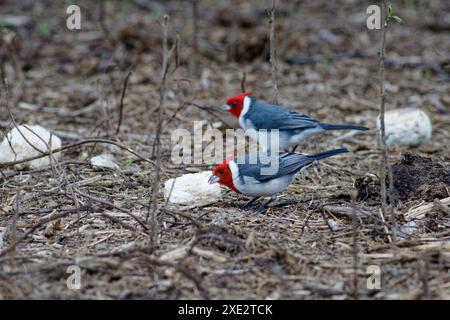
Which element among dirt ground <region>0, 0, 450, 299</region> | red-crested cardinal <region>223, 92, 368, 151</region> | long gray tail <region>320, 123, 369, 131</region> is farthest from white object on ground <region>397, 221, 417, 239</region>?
red-crested cardinal <region>223, 92, 368, 151</region>

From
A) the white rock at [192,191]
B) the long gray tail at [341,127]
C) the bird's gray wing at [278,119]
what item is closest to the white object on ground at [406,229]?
the white rock at [192,191]

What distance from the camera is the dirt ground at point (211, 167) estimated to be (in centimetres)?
388

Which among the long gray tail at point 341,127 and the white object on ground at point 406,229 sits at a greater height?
the long gray tail at point 341,127

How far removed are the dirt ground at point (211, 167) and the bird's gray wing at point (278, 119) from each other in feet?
1.54

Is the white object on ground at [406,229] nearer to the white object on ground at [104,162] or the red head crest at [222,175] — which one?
the red head crest at [222,175]

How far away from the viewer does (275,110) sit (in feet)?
22.0

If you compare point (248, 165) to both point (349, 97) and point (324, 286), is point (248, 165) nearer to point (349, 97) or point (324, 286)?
point (324, 286)

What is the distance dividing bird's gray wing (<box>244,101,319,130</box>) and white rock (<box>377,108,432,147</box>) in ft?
2.93

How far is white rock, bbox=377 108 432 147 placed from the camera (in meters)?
6.94

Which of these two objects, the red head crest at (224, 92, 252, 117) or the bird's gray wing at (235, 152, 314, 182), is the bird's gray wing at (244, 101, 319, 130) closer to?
the red head crest at (224, 92, 252, 117)

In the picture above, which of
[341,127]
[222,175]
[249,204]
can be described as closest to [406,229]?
[249,204]

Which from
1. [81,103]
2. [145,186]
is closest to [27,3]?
[81,103]

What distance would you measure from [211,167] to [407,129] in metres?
2.24

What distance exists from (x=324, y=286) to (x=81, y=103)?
17.7 ft
